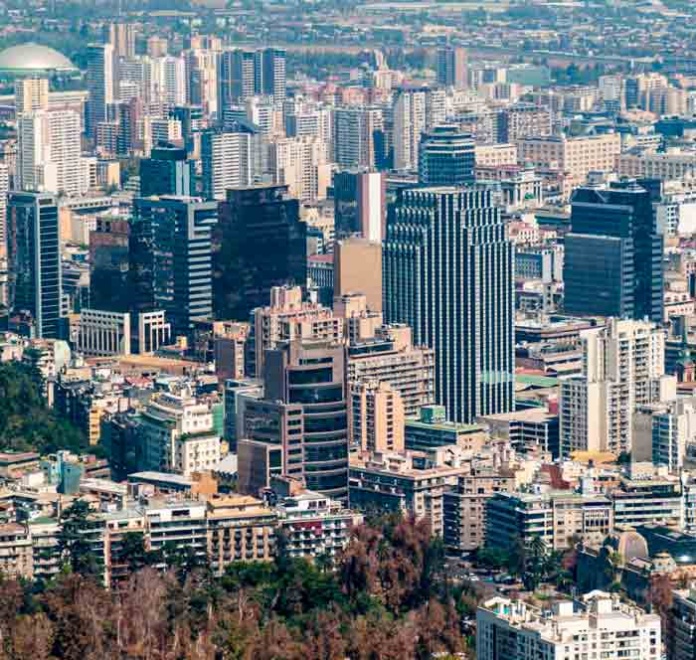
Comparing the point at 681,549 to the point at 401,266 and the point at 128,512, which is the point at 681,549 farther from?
the point at 401,266

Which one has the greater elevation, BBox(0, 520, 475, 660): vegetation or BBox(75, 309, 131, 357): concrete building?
BBox(0, 520, 475, 660): vegetation

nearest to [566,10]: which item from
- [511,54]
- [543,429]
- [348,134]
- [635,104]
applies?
[511,54]

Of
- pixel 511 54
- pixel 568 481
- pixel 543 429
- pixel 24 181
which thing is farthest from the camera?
pixel 511 54

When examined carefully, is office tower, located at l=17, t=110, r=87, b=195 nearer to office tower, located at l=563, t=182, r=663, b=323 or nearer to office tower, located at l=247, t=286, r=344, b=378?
office tower, located at l=563, t=182, r=663, b=323

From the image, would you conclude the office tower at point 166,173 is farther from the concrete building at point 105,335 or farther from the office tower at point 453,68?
the office tower at point 453,68

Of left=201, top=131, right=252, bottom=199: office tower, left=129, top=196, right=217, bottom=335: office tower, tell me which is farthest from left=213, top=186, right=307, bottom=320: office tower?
left=201, top=131, right=252, bottom=199: office tower
